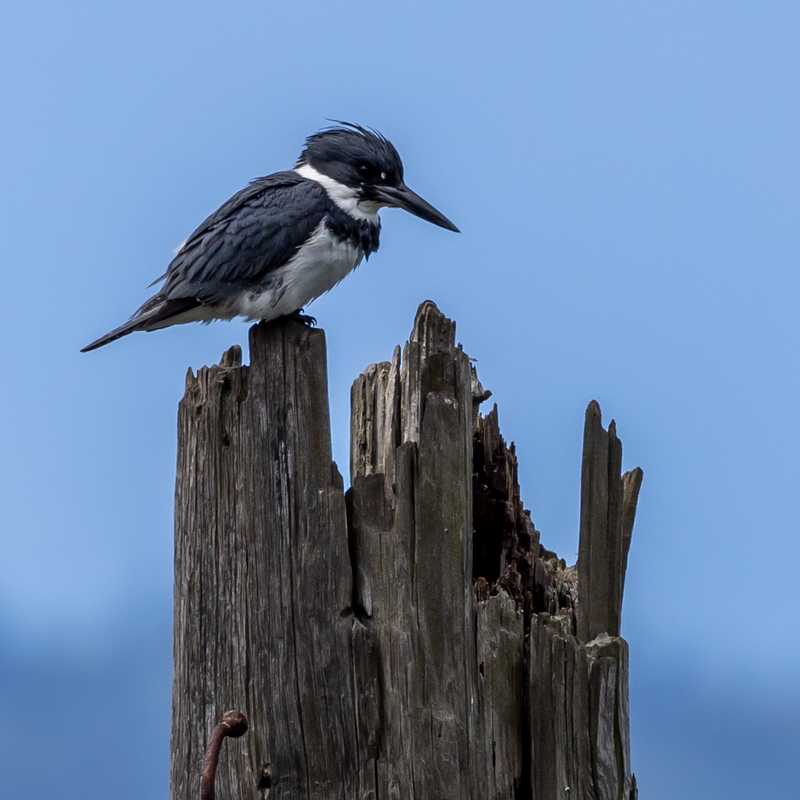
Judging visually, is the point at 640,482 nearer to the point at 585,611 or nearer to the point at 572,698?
the point at 585,611

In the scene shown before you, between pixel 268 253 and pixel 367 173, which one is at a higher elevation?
pixel 367 173

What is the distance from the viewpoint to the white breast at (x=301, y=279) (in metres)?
5.02

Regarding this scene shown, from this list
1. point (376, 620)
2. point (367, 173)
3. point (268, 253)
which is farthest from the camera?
point (367, 173)

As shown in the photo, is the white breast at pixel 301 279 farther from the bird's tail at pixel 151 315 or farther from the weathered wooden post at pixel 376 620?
the weathered wooden post at pixel 376 620

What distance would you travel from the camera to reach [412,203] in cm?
570

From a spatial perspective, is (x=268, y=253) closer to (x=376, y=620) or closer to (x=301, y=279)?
(x=301, y=279)

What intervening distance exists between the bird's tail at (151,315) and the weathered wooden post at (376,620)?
1524mm

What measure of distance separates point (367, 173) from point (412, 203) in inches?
10.0

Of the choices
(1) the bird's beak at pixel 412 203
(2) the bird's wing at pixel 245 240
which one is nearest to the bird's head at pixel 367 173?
(1) the bird's beak at pixel 412 203

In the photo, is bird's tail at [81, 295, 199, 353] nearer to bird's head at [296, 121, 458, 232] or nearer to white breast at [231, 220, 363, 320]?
white breast at [231, 220, 363, 320]

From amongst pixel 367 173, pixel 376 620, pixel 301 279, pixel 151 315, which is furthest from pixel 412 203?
pixel 376 620

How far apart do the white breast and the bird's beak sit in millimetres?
405

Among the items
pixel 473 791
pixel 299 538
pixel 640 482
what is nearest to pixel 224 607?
pixel 299 538

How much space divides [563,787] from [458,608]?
60 cm
